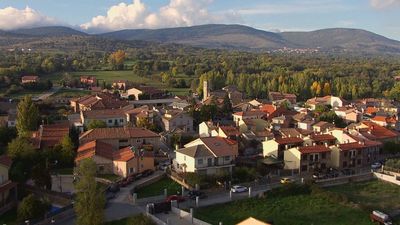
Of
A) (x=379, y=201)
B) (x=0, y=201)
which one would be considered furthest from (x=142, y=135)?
(x=379, y=201)

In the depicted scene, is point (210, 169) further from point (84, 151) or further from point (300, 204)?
point (84, 151)

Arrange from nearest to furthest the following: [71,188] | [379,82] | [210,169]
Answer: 1. [71,188]
2. [210,169]
3. [379,82]

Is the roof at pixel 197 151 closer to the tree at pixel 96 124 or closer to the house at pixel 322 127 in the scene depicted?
the tree at pixel 96 124

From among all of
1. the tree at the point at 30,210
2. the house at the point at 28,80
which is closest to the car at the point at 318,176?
the tree at the point at 30,210

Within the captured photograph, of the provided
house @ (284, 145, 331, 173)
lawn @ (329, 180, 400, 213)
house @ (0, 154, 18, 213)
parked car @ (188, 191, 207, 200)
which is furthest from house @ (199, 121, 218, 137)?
house @ (0, 154, 18, 213)

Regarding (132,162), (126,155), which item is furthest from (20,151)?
(132,162)
